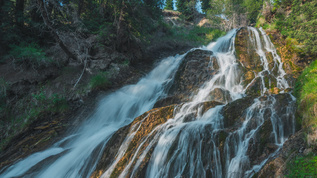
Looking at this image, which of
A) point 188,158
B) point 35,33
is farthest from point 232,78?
point 35,33

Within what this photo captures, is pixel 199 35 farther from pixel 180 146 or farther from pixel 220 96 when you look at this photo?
pixel 180 146

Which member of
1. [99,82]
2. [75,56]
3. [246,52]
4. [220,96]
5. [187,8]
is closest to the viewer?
[220,96]

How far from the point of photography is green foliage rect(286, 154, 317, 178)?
2629 millimetres

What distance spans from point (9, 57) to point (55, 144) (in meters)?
5.40

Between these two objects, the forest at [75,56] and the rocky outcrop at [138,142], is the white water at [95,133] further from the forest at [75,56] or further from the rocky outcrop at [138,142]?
the forest at [75,56]

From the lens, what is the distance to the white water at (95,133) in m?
4.97

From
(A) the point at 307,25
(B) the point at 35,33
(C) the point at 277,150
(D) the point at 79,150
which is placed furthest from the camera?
(B) the point at 35,33

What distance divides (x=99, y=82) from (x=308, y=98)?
859 cm

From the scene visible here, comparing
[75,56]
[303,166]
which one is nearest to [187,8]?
[75,56]

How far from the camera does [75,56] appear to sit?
8898mm

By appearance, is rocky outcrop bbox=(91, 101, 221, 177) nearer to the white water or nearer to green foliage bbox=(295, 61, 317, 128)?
the white water

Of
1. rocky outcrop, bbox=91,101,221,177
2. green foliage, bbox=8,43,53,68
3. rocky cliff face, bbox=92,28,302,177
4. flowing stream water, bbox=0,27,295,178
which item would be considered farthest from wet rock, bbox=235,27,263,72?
green foliage, bbox=8,43,53,68

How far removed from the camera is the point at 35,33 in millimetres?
9203

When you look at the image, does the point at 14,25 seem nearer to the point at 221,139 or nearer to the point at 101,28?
the point at 101,28
